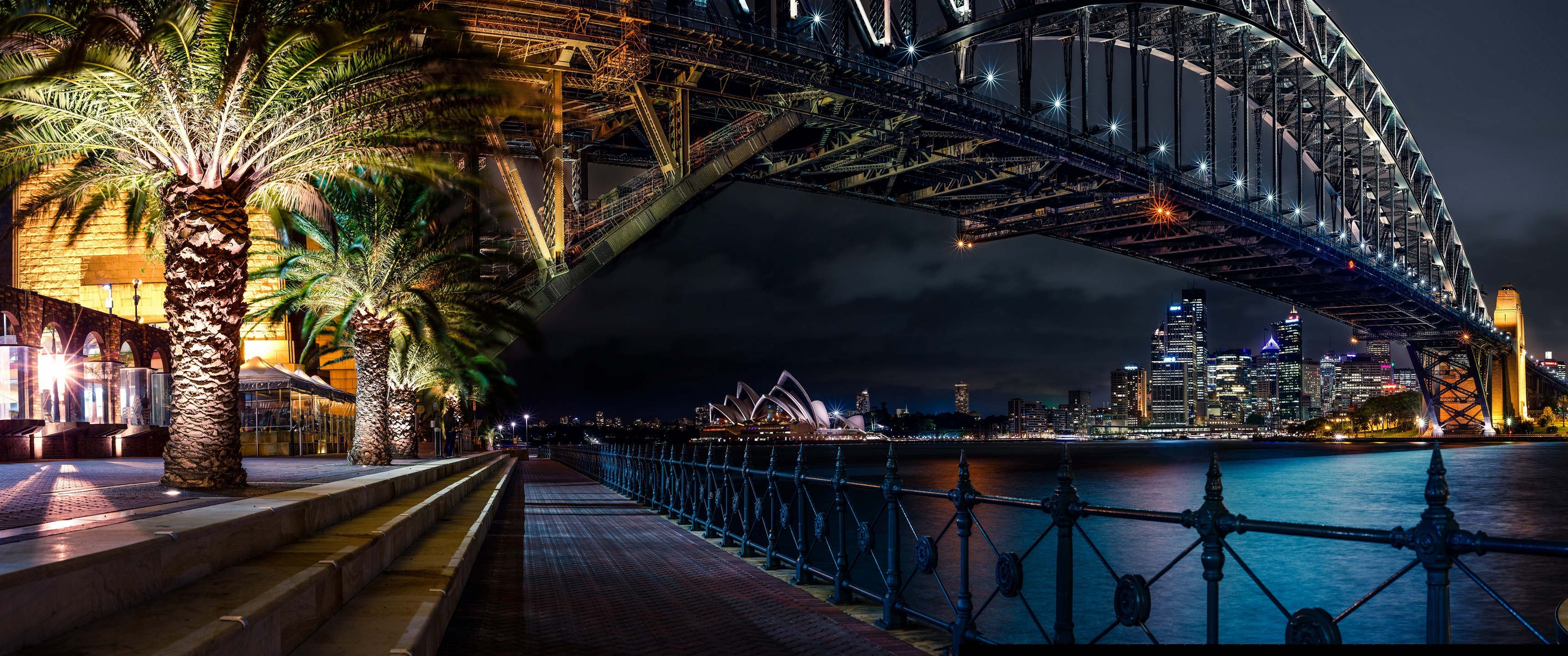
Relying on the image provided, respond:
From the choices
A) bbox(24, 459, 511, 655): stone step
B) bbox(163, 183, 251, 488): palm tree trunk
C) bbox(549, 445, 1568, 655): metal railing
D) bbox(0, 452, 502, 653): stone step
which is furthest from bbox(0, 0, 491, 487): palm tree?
bbox(549, 445, 1568, 655): metal railing

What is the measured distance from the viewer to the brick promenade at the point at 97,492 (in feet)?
20.9

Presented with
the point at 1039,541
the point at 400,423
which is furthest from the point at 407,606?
the point at 400,423

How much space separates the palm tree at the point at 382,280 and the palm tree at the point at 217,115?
6404 mm

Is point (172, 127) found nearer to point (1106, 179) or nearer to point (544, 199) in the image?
point (544, 199)

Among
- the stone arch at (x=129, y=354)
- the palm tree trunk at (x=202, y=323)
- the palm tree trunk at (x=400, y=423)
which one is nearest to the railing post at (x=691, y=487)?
the palm tree trunk at (x=202, y=323)

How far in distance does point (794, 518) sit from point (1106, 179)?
24505mm

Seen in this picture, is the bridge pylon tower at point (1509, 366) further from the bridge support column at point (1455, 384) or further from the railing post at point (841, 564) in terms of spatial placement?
the railing post at point (841, 564)

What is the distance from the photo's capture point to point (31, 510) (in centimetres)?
743

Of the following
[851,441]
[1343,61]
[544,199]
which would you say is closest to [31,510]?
[544,199]

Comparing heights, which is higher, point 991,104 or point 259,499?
point 991,104

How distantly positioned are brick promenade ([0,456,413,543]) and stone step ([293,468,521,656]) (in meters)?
1.37

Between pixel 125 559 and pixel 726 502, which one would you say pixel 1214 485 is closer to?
pixel 125 559

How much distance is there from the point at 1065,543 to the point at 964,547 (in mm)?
1308

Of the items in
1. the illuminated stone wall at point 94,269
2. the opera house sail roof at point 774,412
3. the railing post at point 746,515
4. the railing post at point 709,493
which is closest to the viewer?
the railing post at point 746,515
